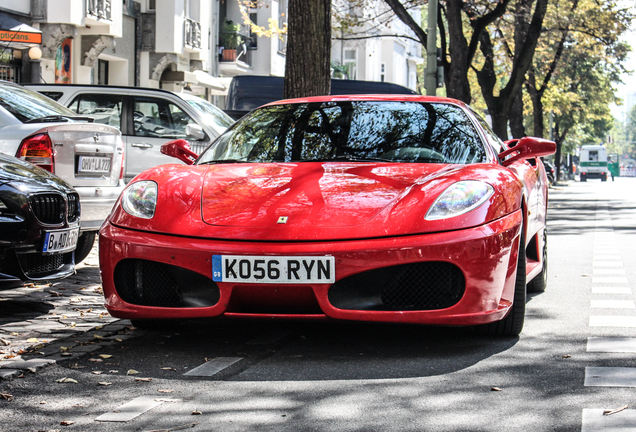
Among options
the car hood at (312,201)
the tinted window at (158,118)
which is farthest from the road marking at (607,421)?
the tinted window at (158,118)

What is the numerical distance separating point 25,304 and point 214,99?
33.7 meters

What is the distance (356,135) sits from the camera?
19.5ft

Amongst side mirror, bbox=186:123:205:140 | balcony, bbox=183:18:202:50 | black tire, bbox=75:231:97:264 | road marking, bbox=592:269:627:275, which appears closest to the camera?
black tire, bbox=75:231:97:264

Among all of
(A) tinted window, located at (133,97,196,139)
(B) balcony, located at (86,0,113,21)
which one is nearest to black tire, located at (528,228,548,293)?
(A) tinted window, located at (133,97,196,139)

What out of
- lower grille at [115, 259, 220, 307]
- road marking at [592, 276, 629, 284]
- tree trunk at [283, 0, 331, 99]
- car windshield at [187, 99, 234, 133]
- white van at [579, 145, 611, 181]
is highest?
tree trunk at [283, 0, 331, 99]

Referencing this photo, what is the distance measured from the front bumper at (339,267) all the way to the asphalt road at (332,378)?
243mm

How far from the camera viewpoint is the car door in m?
12.9

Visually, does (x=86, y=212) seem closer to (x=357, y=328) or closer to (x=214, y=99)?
(x=357, y=328)

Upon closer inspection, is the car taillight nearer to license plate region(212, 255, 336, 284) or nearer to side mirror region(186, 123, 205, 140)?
license plate region(212, 255, 336, 284)

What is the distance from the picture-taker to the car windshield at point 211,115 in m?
13.3

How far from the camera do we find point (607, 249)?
1176 cm

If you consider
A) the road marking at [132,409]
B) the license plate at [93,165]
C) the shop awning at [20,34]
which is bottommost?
the road marking at [132,409]

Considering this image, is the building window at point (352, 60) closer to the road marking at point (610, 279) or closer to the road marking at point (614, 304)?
the road marking at point (610, 279)

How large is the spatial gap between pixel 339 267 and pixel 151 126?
8949 millimetres
